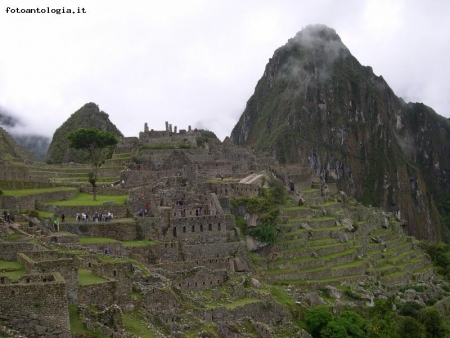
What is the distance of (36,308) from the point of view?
53.7 ft

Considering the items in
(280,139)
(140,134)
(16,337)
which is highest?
(280,139)

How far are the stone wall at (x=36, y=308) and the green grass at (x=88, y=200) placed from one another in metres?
19.3

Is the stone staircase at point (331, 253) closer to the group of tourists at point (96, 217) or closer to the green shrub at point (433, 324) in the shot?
the green shrub at point (433, 324)

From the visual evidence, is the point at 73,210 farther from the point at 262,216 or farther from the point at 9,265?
the point at 9,265

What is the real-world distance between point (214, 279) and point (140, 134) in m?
36.9

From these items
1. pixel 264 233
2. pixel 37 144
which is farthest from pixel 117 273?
pixel 37 144

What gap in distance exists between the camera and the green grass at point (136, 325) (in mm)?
20766

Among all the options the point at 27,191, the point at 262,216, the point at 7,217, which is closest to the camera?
the point at 7,217

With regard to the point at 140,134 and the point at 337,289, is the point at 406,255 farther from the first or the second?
the point at 140,134

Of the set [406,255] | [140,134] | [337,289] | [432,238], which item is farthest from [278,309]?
[432,238]

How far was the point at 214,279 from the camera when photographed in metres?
31.2

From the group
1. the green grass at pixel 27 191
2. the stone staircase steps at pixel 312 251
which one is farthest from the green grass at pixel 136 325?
the stone staircase steps at pixel 312 251

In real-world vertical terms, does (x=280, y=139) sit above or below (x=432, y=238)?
above

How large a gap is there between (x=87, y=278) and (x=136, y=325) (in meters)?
2.40
